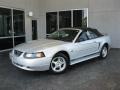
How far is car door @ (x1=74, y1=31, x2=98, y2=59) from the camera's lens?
6.16 meters

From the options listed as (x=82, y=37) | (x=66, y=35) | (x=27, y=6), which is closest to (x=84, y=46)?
(x=82, y=37)

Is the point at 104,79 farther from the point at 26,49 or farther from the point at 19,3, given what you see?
the point at 19,3

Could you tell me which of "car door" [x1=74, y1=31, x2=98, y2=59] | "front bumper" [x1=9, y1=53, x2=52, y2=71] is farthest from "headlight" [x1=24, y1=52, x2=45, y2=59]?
"car door" [x1=74, y1=31, x2=98, y2=59]

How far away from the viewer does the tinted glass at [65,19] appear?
12.2 metres

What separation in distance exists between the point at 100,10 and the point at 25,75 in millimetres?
7346

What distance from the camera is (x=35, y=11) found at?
12.8 meters

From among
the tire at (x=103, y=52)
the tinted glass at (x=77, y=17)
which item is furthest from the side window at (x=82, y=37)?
the tinted glass at (x=77, y=17)

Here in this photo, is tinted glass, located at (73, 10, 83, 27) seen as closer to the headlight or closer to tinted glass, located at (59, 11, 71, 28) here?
tinted glass, located at (59, 11, 71, 28)

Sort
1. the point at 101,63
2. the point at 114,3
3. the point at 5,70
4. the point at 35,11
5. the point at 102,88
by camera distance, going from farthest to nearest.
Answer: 1. the point at 35,11
2. the point at 114,3
3. the point at 101,63
4. the point at 5,70
5. the point at 102,88

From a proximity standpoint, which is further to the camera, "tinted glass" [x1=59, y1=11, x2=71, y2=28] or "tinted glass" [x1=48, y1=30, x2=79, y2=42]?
"tinted glass" [x1=59, y1=11, x2=71, y2=28]

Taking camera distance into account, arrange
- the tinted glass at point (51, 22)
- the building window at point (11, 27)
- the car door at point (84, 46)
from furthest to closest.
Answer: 1. the tinted glass at point (51, 22)
2. the building window at point (11, 27)
3. the car door at point (84, 46)

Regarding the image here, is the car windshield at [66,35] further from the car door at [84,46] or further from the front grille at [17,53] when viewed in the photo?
the front grille at [17,53]

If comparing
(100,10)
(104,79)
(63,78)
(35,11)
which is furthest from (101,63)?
(35,11)

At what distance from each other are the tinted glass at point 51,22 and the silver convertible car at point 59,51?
227 inches
